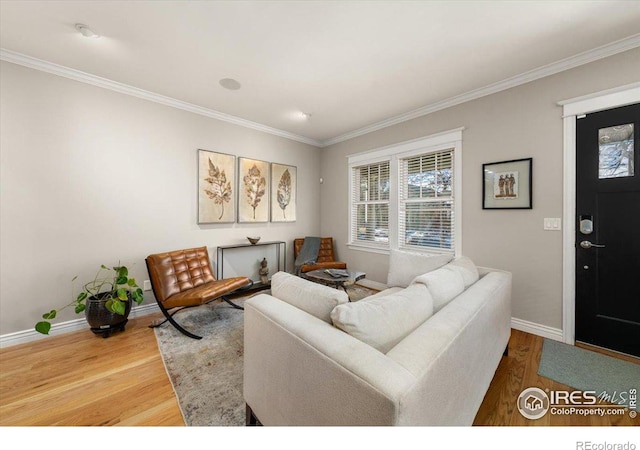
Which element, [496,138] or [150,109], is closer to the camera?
[496,138]

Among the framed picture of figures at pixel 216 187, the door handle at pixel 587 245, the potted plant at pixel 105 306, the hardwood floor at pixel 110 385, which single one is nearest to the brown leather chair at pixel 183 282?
the potted plant at pixel 105 306

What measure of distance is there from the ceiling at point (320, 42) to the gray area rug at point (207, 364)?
2.64 meters

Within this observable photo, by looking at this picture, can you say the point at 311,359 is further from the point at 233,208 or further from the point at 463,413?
the point at 233,208

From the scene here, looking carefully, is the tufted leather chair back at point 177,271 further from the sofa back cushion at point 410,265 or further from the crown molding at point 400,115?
the sofa back cushion at point 410,265

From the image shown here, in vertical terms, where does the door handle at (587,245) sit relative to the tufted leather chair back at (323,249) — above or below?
above

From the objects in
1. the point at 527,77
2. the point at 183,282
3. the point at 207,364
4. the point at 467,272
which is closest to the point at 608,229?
the point at 467,272

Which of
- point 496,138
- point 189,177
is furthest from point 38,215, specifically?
point 496,138

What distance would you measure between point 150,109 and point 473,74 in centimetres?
368

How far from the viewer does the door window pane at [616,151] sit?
7.09ft

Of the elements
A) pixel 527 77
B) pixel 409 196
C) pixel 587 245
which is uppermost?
pixel 527 77

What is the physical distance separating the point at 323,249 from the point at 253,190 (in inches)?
63.0

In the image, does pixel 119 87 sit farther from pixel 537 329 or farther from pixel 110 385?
pixel 537 329

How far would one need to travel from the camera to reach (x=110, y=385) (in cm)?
183

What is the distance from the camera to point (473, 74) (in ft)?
8.78
